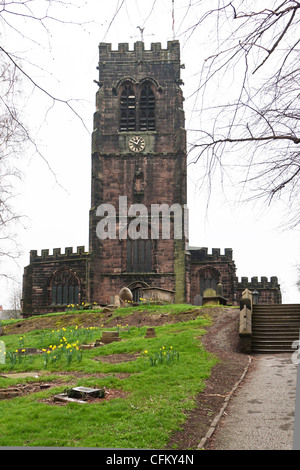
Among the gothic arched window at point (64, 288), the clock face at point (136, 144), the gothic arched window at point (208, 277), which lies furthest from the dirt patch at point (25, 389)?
the clock face at point (136, 144)

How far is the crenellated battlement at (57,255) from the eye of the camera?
3819 cm

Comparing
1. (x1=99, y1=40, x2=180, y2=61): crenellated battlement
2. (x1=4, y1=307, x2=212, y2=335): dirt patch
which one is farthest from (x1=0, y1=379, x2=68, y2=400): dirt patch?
(x1=99, y1=40, x2=180, y2=61): crenellated battlement

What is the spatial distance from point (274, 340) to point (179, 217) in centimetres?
2013

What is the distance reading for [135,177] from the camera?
121ft

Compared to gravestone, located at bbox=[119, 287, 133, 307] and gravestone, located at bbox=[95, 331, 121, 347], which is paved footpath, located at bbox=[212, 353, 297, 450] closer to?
gravestone, located at bbox=[95, 331, 121, 347]

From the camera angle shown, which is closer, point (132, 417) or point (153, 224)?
point (132, 417)

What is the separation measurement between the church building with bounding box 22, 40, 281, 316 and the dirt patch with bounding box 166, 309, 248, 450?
15114mm

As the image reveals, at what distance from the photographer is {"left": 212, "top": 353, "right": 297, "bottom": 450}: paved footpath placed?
6.59m

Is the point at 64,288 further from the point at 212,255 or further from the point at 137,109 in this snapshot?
the point at 137,109

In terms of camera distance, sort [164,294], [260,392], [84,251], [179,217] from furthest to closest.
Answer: [84,251] < [179,217] < [164,294] < [260,392]

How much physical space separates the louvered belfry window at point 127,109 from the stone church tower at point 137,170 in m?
0.08

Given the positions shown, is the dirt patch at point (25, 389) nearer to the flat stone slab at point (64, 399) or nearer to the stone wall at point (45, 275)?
the flat stone slab at point (64, 399)
